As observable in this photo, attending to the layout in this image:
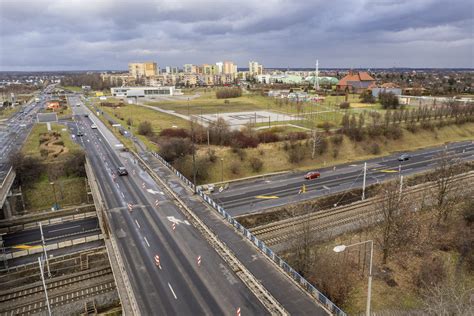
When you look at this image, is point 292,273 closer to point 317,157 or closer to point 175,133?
point 317,157

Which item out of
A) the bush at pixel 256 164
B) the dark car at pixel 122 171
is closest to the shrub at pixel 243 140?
the bush at pixel 256 164

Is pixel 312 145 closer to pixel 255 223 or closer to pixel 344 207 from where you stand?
pixel 344 207

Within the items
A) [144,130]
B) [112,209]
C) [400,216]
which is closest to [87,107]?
[144,130]

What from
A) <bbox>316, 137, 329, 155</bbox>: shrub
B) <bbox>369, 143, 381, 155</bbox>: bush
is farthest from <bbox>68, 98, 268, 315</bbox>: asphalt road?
<bbox>369, 143, 381, 155</bbox>: bush

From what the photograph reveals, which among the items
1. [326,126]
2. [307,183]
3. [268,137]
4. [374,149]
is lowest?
[307,183]

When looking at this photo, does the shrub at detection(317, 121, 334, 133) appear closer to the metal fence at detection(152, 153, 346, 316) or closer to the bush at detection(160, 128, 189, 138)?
the bush at detection(160, 128, 189, 138)

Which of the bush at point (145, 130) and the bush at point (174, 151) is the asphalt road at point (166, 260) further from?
the bush at point (145, 130)

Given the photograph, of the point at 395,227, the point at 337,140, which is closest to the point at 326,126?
the point at 337,140
